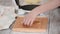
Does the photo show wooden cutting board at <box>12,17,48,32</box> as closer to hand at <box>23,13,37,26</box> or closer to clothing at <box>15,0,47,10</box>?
hand at <box>23,13,37,26</box>

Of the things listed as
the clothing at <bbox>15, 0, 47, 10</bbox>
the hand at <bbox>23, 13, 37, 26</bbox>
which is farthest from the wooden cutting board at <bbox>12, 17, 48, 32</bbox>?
the clothing at <bbox>15, 0, 47, 10</bbox>

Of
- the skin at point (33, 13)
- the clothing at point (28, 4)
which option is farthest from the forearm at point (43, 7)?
the clothing at point (28, 4)

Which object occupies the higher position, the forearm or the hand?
the forearm

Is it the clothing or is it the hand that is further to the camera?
the clothing

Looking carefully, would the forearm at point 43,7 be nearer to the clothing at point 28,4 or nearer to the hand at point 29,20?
the hand at point 29,20

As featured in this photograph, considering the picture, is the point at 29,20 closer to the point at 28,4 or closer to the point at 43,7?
the point at 43,7

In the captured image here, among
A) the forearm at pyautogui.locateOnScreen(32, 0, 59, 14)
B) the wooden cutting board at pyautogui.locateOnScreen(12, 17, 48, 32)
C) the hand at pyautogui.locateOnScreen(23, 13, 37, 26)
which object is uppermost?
the forearm at pyautogui.locateOnScreen(32, 0, 59, 14)

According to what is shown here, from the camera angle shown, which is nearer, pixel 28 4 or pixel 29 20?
pixel 29 20

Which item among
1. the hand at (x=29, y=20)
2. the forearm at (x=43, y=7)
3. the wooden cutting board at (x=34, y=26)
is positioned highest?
the forearm at (x=43, y=7)

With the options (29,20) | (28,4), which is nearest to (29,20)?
(29,20)

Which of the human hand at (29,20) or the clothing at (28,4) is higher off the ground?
the clothing at (28,4)

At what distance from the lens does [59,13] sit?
91 centimetres

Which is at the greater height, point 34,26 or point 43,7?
point 43,7

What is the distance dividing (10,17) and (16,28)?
115 millimetres
